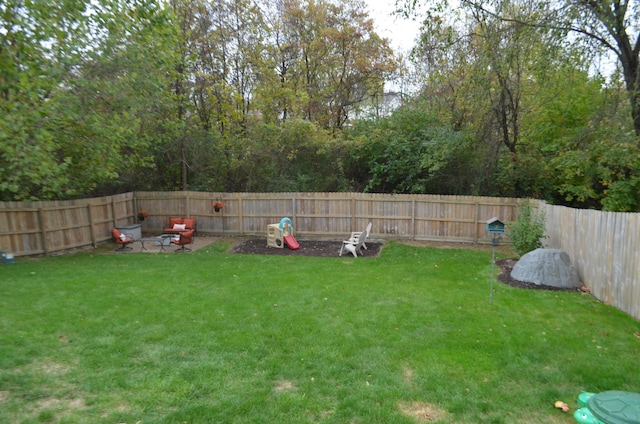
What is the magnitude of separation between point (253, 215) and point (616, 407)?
1295 centimetres

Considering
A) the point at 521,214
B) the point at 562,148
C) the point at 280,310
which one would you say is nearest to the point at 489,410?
the point at 280,310

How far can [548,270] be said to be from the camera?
807 centimetres

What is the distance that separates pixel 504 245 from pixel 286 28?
14713 millimetres

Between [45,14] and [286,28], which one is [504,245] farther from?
[286,28]

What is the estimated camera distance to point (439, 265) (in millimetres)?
10086

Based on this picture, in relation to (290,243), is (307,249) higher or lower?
lower

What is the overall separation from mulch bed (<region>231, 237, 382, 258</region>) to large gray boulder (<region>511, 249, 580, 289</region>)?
4.27 metres

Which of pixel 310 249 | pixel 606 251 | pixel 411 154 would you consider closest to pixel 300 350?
pixel 606 251

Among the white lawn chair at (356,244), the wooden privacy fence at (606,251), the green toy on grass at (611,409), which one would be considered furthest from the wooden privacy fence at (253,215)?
the green toy on grass at (611,409)

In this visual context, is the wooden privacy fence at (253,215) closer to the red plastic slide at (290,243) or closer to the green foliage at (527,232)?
the red plastic slide at (290,243)

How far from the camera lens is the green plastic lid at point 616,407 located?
7.79 feet

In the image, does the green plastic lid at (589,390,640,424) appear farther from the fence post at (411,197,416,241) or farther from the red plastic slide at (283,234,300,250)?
the fence post at (411,197,416,241)

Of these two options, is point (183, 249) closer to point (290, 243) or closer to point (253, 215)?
point (253, 215)

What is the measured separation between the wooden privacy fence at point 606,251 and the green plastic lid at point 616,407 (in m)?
4.21
